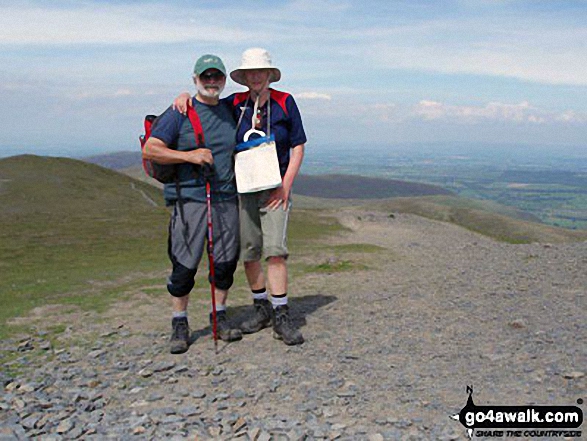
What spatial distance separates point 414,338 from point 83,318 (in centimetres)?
743

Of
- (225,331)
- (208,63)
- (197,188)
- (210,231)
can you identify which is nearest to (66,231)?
(225,331)

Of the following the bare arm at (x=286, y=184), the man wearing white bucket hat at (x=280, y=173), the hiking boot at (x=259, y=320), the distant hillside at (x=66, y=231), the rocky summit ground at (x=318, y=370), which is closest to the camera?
the rocky summit ground at (x=318, y=370)

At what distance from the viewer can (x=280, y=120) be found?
9844 mm

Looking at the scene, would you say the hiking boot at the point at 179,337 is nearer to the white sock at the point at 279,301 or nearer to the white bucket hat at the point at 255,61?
the white sock at the point at 279,301

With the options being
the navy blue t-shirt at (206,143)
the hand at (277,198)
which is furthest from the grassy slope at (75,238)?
the hand at (277,198)

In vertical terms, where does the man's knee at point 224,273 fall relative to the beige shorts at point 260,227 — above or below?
below

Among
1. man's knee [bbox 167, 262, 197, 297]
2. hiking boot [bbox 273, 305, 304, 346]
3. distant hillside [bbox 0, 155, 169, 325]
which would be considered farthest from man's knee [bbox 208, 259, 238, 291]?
distant hillside [bbox 0, 155, 169, 325]

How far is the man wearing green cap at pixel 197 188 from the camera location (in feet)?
30.5

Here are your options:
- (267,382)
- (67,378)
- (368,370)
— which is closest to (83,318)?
(67,378)

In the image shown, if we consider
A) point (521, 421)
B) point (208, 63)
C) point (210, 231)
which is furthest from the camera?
point (210, 231)

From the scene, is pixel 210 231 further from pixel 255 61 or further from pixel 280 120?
pixel 255 61

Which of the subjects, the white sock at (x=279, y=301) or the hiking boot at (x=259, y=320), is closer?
the white sock at (x=279, y=301)

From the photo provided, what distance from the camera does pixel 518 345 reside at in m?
9.77

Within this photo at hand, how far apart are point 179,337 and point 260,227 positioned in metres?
2.44
